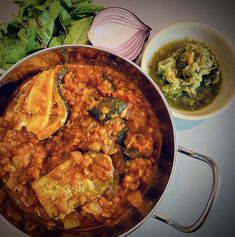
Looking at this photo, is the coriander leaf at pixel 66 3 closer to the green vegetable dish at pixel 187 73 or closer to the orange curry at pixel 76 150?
the orange curry at pixel 76 150

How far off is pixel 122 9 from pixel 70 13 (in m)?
0.33

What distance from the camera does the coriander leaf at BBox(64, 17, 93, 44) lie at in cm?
214

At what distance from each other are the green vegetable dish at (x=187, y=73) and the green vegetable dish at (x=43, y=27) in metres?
0.50

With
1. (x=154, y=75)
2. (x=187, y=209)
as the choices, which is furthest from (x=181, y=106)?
(x=187, y=209)

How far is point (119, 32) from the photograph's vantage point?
7.20ft

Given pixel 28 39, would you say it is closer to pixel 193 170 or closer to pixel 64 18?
pixel 64 18

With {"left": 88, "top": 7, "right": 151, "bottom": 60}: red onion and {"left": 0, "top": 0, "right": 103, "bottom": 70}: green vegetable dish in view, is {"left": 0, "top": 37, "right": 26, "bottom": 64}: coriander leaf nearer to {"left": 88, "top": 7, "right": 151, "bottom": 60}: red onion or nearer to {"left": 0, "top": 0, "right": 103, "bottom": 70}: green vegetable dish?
{"left": 0, "top": 0, "right": 103, "bottom": 70}: green vegetable dish

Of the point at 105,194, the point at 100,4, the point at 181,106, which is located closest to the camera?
the point at 105,194

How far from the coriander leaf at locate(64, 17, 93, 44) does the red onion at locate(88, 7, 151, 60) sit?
4cm

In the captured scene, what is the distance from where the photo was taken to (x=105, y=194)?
70.7 inches

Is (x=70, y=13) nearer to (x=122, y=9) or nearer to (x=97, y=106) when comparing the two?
(x=122, y=9)

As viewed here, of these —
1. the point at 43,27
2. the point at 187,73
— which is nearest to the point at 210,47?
the point at 187,73

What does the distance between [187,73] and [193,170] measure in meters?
0.65

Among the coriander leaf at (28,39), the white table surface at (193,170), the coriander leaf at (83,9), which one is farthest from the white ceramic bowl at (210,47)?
the coriander leaf at (28,39)
